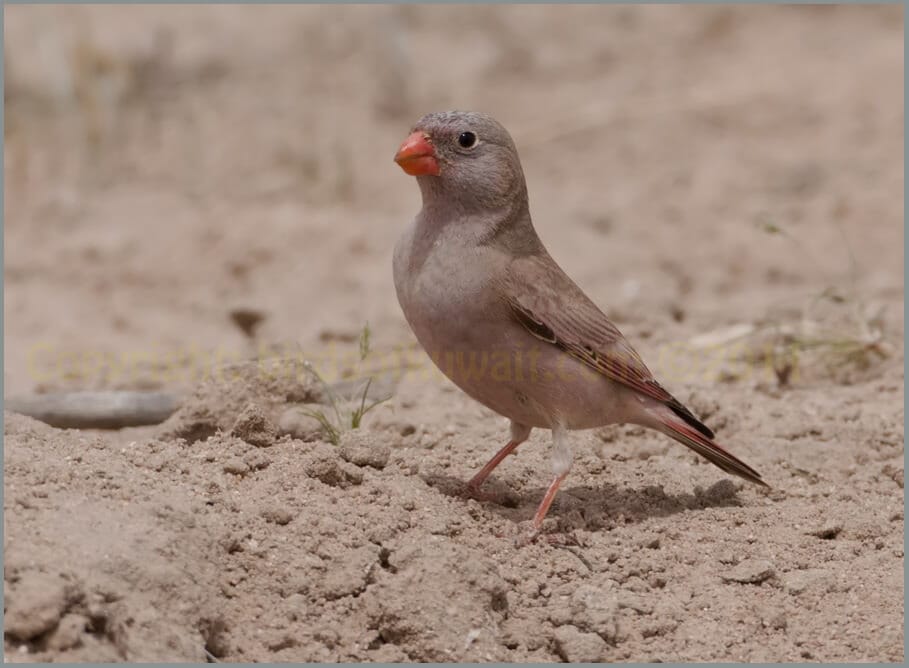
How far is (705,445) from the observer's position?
5355mm

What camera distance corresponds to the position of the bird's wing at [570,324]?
5.01 metres

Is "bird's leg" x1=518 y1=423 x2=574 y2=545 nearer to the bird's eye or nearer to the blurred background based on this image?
the bird's eye

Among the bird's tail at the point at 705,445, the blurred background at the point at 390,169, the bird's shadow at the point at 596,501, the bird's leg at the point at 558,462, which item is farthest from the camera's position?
the blurred background at the point at 390,169

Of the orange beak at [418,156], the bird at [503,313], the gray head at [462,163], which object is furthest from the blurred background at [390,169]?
the orange beak at [418,156]

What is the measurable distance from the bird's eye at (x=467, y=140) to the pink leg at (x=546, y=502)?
1.34 m

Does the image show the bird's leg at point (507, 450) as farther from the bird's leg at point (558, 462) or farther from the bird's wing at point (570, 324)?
the bird's wing at point (570, 324)

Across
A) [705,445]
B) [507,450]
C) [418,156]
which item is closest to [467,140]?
[418,156]

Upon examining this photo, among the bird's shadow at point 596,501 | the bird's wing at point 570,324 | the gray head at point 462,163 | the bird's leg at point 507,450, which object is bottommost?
the bird's shadow at point 596,501

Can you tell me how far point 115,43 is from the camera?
12.6 m

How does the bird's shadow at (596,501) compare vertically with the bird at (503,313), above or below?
below

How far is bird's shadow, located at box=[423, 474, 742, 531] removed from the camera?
5.09m

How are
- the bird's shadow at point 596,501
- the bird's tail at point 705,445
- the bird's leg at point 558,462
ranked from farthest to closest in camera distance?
1. the bird's tail at point 705,445
2. the bird's shadow at point 596,501
3. the bird's leg at point 558,462

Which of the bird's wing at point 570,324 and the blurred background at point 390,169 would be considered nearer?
the bird's wing at point 570,324

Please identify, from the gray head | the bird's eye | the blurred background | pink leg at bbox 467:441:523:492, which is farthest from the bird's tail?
Result: the blurred background
